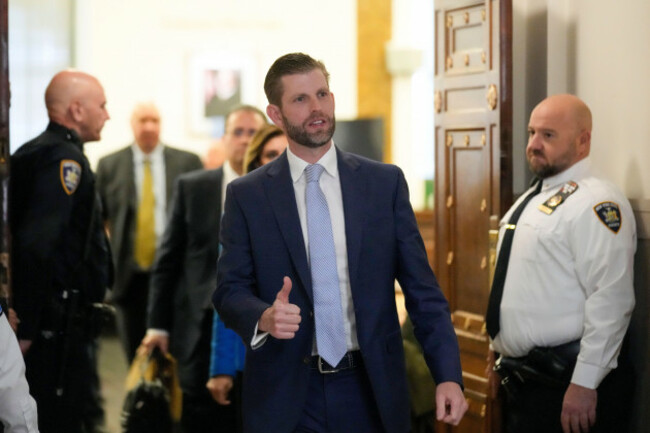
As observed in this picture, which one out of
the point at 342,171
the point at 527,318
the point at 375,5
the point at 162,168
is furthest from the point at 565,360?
the point at 375,5

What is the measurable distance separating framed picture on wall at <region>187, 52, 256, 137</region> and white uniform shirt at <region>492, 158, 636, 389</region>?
6.48 meters

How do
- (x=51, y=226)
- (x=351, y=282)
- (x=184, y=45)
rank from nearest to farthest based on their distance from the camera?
(x=351, y=282)
(x=51, y=226)
(x=184, y=45)

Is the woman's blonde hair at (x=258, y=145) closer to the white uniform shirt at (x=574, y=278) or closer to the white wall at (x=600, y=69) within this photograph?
the white uniform shirt at (x=574, y=278)

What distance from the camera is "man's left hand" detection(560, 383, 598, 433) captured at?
10.5 feet

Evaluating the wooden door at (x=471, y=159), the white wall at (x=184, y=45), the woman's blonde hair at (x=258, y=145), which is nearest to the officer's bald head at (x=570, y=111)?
the wooden door at (x=471, y=159)

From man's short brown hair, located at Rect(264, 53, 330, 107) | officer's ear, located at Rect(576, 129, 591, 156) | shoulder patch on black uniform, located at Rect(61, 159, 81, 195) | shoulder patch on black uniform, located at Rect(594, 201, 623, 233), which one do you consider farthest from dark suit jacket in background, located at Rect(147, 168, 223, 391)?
man's short brown hair, located at Rect(264, 53, 330, 107)

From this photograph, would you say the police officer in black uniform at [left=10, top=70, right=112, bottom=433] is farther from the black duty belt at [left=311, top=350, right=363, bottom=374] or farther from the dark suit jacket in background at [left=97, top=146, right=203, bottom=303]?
the dark suit jacket in background at [left=97, top=146, right=203, bottom=303]

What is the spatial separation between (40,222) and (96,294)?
42 centimetres

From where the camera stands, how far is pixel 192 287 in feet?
13.9

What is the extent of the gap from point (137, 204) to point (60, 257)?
8.21 ft

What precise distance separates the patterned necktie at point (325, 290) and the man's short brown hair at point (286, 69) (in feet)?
1.07

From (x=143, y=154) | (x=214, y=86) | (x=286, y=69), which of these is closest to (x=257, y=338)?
(x=286, y=69)

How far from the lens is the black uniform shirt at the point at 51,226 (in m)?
3.58

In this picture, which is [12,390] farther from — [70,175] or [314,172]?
[70,175]
